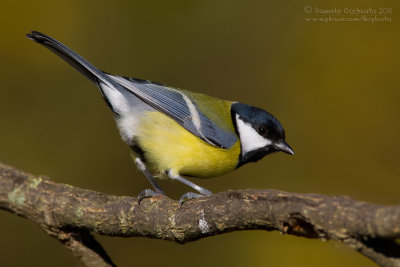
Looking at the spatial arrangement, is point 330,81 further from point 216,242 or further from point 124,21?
point 124,21

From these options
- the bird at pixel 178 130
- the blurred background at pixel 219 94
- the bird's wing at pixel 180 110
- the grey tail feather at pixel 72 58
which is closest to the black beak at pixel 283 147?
the bird at pixel 178 130

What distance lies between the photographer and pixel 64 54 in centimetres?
248

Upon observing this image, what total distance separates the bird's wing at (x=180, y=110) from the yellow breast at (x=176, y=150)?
39 millimetres

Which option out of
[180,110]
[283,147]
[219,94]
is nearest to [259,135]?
[283,147]

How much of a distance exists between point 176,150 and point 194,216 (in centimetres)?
72

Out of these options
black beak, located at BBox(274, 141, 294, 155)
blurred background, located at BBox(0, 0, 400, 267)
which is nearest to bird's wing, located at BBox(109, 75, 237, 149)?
black beak, located at BBox(274, 141, 294, 155)

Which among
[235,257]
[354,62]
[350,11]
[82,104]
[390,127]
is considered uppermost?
[350,11]

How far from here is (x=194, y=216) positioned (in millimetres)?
A: 1929

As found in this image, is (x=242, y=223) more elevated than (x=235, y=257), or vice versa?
(x=242, y=223)

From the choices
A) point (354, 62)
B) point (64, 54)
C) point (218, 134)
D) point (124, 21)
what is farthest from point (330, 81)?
point (64, 54)

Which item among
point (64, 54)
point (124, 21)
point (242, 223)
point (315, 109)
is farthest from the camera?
point (124, 21)

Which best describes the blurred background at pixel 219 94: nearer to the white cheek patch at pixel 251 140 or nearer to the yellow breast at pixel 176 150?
the white cheek patch at pixel 251 140

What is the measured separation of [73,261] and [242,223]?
2.01 metres

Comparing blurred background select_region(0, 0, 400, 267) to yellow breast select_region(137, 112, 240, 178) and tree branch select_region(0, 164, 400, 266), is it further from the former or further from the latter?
tree branch select_region(0, 164, 400, 266)
